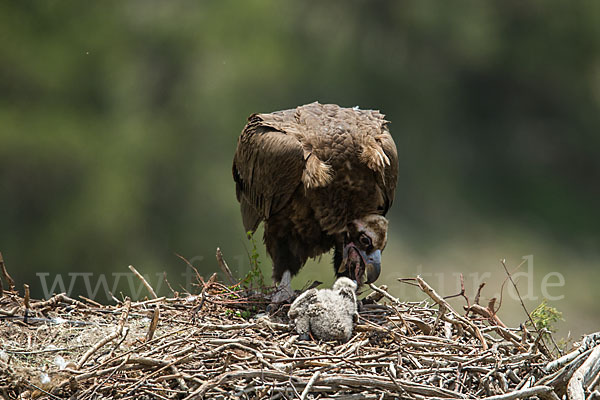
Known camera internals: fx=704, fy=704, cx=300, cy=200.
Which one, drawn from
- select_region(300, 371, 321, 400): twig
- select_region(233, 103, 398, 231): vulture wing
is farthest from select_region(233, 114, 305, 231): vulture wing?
select_region(300, 371, 321, 400): twig

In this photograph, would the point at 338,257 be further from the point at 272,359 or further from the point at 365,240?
the point at 272,359

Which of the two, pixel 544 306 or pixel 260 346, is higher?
pixel 544 306

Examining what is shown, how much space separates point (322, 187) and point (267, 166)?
1.13 ft

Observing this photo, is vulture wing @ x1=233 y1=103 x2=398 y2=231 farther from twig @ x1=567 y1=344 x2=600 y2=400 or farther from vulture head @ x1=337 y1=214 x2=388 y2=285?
twig @ x1=567 y1=344 x2=600 y2=400

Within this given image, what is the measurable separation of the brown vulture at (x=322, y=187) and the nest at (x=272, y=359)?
17.9 inches

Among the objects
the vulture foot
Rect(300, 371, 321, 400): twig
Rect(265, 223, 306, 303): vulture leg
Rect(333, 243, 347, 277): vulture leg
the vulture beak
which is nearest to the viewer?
Rect(300, 371, 321, 400): twig

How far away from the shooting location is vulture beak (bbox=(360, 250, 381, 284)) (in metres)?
3.53

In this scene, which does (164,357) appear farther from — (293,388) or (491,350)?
(491,350)

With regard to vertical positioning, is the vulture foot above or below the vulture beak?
below

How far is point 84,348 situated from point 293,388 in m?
1.00

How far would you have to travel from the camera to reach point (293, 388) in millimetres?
2510

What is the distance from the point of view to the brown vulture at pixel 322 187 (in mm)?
3604

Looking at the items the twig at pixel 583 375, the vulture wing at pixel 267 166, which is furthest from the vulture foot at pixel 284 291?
the twig at pixel 583 375

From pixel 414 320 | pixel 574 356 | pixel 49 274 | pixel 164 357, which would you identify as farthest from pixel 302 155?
pixel 49 274
